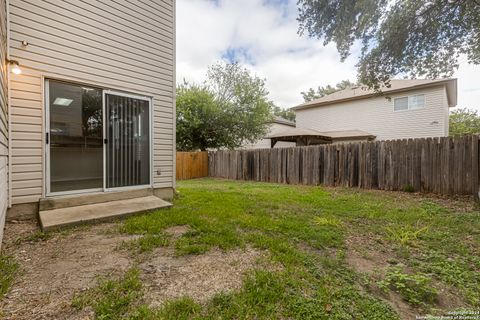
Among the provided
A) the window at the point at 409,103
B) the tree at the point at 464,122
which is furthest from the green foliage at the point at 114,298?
the tree at the point at 464,122

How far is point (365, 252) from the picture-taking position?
2730mm

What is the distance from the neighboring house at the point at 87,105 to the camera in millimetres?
3385

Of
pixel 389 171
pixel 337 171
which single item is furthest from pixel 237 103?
pixel 389 171

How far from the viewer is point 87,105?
406 cm

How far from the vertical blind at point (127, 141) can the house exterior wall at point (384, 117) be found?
1089 centimetres

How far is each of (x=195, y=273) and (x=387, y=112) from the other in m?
14.6

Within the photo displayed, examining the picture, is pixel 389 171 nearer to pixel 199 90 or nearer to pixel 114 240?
pixel 114 240

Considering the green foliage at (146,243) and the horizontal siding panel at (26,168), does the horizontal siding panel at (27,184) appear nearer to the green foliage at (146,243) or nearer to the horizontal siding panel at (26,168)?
the horizontal siding panel at (26,168)

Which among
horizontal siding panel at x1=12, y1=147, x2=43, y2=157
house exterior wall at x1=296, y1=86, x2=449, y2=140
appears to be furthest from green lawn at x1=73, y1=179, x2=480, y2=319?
house exterior wall at x1=296, y1=86, x2=449, y2=140

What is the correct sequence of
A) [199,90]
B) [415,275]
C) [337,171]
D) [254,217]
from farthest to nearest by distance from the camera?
1. [199,90]
2. [337,171]
3. [254,217]
4. [415,275]

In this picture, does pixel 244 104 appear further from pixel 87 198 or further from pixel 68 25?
pixel 87 198

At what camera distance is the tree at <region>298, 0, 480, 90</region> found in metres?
5.64

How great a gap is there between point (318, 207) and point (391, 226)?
57.3 inches

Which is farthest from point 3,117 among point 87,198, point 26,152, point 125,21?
point 125,21
